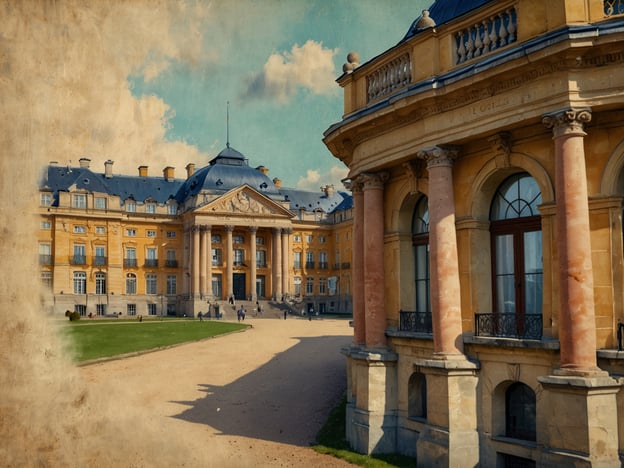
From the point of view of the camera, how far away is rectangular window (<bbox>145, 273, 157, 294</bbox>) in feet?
277

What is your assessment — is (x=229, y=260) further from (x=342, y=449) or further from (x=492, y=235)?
(x=492, y=235)

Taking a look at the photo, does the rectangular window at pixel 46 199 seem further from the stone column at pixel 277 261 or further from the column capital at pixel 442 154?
the column capital at pixel 442 154

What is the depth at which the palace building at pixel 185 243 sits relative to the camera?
259 feet

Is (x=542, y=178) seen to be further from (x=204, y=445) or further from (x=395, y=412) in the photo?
(x=204, y=445)

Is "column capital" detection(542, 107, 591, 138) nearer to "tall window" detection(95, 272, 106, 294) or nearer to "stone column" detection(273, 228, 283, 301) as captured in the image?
"tall window" detection(95, 272, 106, 294)

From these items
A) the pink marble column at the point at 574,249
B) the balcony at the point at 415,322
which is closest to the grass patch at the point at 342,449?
the balcony at the point at 415,322

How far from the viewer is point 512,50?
13.4 metres

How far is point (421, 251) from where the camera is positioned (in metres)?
18.0

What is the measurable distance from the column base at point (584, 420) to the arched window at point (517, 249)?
70.3 inches

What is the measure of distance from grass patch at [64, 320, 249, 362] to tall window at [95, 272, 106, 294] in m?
32.2

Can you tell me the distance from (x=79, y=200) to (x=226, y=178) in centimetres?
1828

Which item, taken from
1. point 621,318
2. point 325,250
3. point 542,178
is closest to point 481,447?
point 621,318

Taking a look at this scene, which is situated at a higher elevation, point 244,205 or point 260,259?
point 244,205

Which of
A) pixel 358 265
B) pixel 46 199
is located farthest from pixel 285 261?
pixel 358 265
